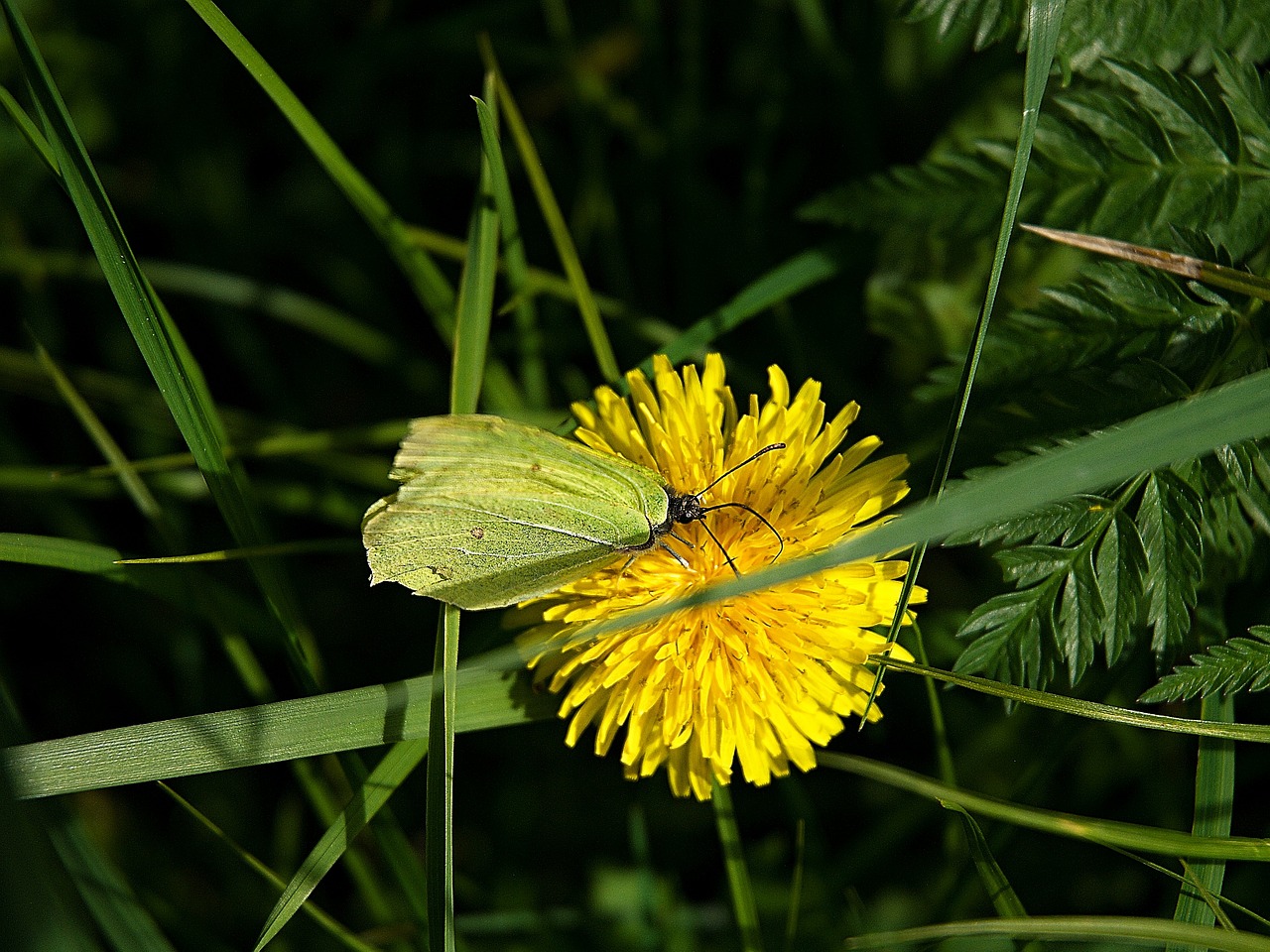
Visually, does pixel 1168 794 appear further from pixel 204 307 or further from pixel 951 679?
pixel 204 307

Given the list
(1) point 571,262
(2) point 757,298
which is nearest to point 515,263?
(1) point 571,262

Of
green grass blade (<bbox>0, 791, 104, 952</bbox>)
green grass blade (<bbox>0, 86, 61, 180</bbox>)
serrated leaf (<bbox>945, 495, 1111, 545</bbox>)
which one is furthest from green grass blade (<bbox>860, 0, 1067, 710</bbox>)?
green grass blade (<bbox>0, 86, 61, 180</bbox>)

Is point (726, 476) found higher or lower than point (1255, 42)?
lower

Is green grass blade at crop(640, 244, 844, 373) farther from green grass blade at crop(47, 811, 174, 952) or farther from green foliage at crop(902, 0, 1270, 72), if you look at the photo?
green grass blade at crop(47, 811, 174, 952)

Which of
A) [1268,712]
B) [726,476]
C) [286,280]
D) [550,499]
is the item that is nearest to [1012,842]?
[1268,712]

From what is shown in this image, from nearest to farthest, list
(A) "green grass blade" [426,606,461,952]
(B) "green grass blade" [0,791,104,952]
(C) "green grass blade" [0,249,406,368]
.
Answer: (B) "green grass blade" [0,791,104,952] < (A) "green grass blade" [426,606,461,952] < (C) "green grass blade" [0,249,406,368]

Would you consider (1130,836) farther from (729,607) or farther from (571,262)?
(571,262)
